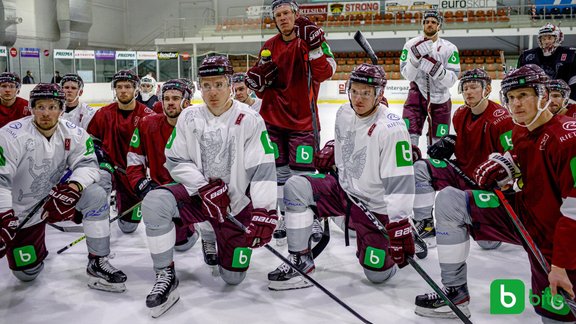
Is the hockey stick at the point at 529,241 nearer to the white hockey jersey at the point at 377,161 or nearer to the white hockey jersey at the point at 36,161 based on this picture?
the white hockey jersey at the point at 377,161

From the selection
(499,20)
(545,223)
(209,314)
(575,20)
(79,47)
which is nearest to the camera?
(545,223)

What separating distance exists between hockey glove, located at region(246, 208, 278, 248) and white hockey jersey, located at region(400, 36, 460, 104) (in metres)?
2.59

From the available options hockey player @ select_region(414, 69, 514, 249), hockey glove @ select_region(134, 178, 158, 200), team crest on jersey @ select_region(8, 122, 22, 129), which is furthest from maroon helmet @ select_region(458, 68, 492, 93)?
team crest on jersey @ select_region(8, 122, 22, 129)

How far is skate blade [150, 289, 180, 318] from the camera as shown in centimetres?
260

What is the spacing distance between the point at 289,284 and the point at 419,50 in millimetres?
2657

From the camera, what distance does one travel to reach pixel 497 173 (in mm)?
2438

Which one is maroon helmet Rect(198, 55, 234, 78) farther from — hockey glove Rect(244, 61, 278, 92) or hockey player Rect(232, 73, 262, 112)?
hockey player Rect(232, 73, 262, 112)

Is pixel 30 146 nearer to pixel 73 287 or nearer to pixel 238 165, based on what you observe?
pixel 73 287

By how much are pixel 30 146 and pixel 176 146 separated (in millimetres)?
761

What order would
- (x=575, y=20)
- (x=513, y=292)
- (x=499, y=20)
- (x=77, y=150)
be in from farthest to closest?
(x=499, y=20)
(x=575, y=20)
(x=77, y=150)
(x=513, y=292)

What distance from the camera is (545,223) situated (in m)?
2.23

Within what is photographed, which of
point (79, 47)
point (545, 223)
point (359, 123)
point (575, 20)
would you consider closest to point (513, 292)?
point (545, 223)

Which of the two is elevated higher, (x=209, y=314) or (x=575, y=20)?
(x=575, y=20)

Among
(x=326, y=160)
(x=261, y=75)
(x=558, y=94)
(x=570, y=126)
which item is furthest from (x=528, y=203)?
(x=261, y=75)
